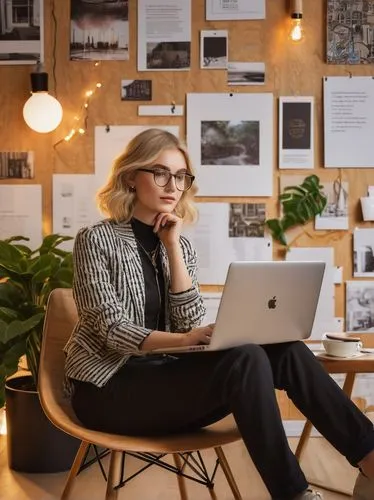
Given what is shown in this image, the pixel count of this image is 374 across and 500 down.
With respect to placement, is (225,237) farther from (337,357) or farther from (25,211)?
(337,357)

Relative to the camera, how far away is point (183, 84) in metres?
3.24

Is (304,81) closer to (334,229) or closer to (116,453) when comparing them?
(334,229)

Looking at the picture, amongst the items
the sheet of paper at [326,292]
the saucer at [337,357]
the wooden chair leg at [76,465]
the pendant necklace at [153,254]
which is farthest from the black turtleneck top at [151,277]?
the sheet of paper at [326,292]

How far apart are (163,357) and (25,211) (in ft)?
5.08

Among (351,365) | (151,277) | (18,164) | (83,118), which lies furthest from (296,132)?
(151,277)

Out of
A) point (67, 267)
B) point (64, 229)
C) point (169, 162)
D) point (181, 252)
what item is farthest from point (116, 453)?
point (64, 229)

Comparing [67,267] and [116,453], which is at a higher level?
[67,267]

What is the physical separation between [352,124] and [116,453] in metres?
2.00

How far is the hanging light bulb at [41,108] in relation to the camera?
314 centimetres

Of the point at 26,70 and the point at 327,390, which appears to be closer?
the point at 327,390

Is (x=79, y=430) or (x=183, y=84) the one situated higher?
(x=183, y=84)

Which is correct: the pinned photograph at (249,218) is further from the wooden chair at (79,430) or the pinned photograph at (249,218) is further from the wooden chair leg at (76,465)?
the wooden chair leg at (76,465)

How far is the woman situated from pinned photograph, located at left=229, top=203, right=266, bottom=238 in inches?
42.7

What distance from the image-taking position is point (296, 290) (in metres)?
1.78
